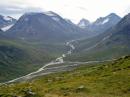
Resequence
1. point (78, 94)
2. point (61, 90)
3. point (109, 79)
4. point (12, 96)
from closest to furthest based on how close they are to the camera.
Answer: point (12, 96) < point (78, 94) < point (61, 90) < point (109, 79)

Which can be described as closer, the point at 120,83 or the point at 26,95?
the point at 26,95

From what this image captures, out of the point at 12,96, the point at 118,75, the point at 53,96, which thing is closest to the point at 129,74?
the point at 118,75

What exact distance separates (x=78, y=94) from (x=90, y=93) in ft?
6.17

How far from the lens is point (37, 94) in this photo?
49500 mm

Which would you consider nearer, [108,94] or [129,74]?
[108,94]

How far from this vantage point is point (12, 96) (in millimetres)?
49281

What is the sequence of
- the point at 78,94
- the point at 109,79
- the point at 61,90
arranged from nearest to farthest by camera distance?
the point at 78,94, the point at 61,90, the point at 109,79

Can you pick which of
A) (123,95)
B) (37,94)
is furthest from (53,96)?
(123,95)

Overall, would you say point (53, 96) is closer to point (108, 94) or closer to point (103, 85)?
point (108, 94)

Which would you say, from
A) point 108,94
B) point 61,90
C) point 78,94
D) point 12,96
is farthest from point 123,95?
point 12,96

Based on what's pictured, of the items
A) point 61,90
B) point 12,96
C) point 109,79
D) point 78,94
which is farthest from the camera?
point 109,79

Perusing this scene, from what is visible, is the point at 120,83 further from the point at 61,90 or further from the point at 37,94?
Result: the point at 37,94

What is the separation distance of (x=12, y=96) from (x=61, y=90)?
35.3ft

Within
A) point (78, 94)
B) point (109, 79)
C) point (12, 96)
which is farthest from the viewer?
point (109, 79)
